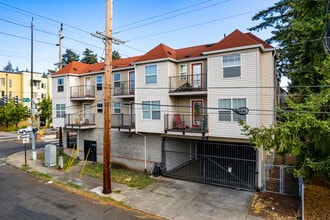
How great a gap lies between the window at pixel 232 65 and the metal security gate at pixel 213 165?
3.98 m

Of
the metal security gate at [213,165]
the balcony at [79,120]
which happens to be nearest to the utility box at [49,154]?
the balcony at [79,120]

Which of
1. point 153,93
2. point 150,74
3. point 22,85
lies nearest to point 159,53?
point 150,74

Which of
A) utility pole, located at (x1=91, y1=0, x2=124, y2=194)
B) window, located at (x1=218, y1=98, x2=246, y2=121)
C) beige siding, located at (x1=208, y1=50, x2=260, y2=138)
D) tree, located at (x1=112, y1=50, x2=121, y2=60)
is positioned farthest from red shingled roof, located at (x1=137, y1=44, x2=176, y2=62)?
tree, located at (x1=112, y1=50, x2=121, y2=60)

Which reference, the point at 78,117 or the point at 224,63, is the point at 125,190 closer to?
the point at 224,63

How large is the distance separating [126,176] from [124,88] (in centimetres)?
669

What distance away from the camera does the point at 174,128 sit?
544 inches

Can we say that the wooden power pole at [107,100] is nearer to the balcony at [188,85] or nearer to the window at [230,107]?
the balcony at [188,85]

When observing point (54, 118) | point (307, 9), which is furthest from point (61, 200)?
point (307, 9)

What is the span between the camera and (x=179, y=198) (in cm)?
1055

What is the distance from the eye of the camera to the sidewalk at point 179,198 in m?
9.02

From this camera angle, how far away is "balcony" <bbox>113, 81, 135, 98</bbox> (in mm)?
15962

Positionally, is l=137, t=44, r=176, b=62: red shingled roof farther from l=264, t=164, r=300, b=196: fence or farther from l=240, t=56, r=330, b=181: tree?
l=264, t=164, r=300, b=196: fence

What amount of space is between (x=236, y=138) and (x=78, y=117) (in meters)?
14.3

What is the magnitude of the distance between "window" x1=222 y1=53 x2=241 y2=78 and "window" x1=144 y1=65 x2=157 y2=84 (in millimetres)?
4640
